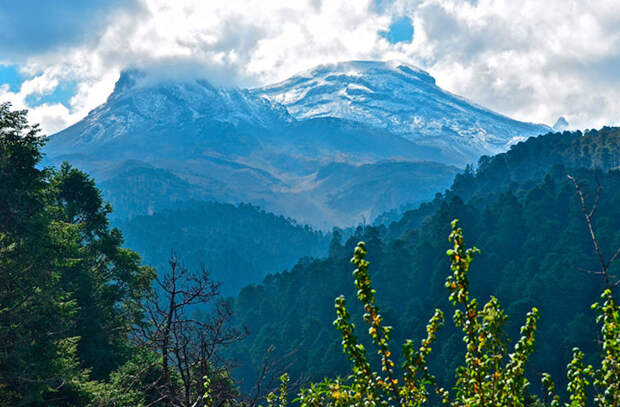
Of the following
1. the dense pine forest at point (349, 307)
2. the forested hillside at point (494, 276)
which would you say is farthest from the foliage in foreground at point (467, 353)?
the forested hillside at point (494, 276)

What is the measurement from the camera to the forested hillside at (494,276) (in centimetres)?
6269

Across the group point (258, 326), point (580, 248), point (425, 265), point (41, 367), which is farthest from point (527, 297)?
point (41, 367)

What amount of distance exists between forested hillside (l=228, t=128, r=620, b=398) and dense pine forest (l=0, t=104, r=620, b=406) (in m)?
0.26

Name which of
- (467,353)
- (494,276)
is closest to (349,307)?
(494,276)

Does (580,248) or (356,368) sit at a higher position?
(580,248)

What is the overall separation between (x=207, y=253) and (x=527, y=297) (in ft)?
418

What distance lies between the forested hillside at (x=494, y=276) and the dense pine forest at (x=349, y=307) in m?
0.26

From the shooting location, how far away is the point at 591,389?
47.3 meters

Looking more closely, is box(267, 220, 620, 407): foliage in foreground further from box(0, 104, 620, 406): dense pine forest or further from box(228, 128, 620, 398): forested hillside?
box(228, 128, 620, 398): forested hillside

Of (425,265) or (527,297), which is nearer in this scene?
(527,297)

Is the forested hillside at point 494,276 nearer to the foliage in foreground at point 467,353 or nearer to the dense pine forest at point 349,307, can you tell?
the dense pine forest at point 349,307

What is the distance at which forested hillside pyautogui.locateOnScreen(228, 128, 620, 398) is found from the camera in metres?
62.7

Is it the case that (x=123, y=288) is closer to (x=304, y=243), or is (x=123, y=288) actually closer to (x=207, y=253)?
(x=207, y=253)

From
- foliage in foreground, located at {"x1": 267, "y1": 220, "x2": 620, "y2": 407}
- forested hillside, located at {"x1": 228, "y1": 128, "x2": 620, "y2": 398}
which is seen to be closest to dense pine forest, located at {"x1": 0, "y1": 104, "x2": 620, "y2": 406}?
foliage in foreground, located at {"x1": 267, "y1": 220, "x2": 620, "y2": 407}
